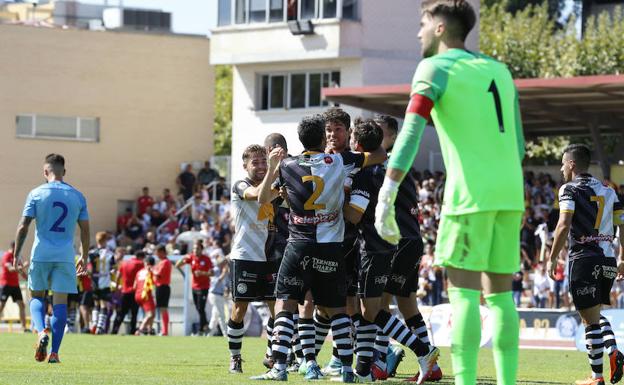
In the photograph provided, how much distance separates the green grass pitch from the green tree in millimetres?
50146

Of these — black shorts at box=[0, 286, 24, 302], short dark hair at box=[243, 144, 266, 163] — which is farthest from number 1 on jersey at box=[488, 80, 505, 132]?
black shorts at box=[0, 286, 24, 302]

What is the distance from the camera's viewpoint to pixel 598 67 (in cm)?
5362

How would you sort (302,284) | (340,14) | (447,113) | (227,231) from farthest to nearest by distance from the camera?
(340,14), (227,231), (302,284), (447,113)

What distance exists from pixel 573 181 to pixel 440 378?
7.08 feet

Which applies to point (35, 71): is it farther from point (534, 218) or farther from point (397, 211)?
point (397, 211)

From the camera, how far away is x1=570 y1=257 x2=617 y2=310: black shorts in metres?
12.3

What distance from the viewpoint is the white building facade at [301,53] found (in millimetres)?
43188

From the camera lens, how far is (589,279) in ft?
40.2

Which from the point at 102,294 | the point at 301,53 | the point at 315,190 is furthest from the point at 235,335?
the point at 301,53

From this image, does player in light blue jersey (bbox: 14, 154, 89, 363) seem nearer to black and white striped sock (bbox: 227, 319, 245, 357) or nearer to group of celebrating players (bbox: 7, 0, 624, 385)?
group of celebrating players (bbox: 7, 0, 624, 385)

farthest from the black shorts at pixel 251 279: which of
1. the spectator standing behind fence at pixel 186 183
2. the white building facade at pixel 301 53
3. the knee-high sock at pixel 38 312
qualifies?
the spectator standing behind fence at pixel 186 183

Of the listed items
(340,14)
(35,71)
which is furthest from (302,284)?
(35,71)

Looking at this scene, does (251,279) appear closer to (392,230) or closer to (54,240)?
(54,240)

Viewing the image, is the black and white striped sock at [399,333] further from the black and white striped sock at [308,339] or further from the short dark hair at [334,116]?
the short dark hair at [334,116]
